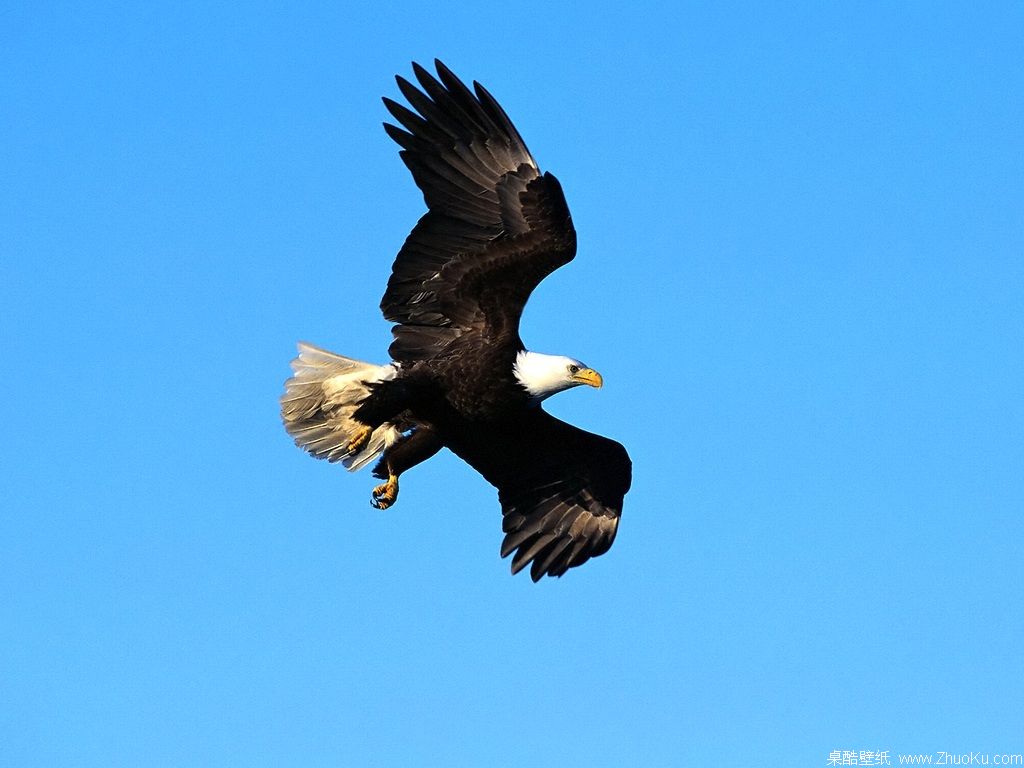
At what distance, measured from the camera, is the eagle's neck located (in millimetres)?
9531

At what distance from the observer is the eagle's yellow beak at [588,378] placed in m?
9.61

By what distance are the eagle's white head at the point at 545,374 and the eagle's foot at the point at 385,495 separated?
3.81 feet

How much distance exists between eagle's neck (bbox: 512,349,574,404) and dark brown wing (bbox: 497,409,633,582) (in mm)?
818

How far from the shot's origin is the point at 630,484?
34.3 feet

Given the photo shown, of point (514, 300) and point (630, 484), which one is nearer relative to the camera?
point (514, 300)

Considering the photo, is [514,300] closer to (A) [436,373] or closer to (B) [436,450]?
(A) [436,373]

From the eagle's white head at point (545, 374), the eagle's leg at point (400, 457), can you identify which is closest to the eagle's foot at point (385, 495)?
the eagle's leg at point (400, 457)

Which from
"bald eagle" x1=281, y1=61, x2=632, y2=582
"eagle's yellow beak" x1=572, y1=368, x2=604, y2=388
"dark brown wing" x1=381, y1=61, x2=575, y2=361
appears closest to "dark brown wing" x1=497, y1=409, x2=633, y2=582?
"bald eagle" x1=281, y1=61, x2=632, y2=582

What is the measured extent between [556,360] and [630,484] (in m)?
1.24

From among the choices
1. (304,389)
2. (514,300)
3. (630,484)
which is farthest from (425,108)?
(630,484)

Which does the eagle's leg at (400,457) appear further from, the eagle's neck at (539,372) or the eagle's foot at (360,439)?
the eagle's neck at (539,372)

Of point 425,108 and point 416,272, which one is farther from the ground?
point 425,108

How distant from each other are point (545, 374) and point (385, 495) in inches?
52.8

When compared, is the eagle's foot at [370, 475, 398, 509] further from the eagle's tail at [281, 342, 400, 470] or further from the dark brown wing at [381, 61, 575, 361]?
the dark brown wing at [381, 61, 575, 361]
